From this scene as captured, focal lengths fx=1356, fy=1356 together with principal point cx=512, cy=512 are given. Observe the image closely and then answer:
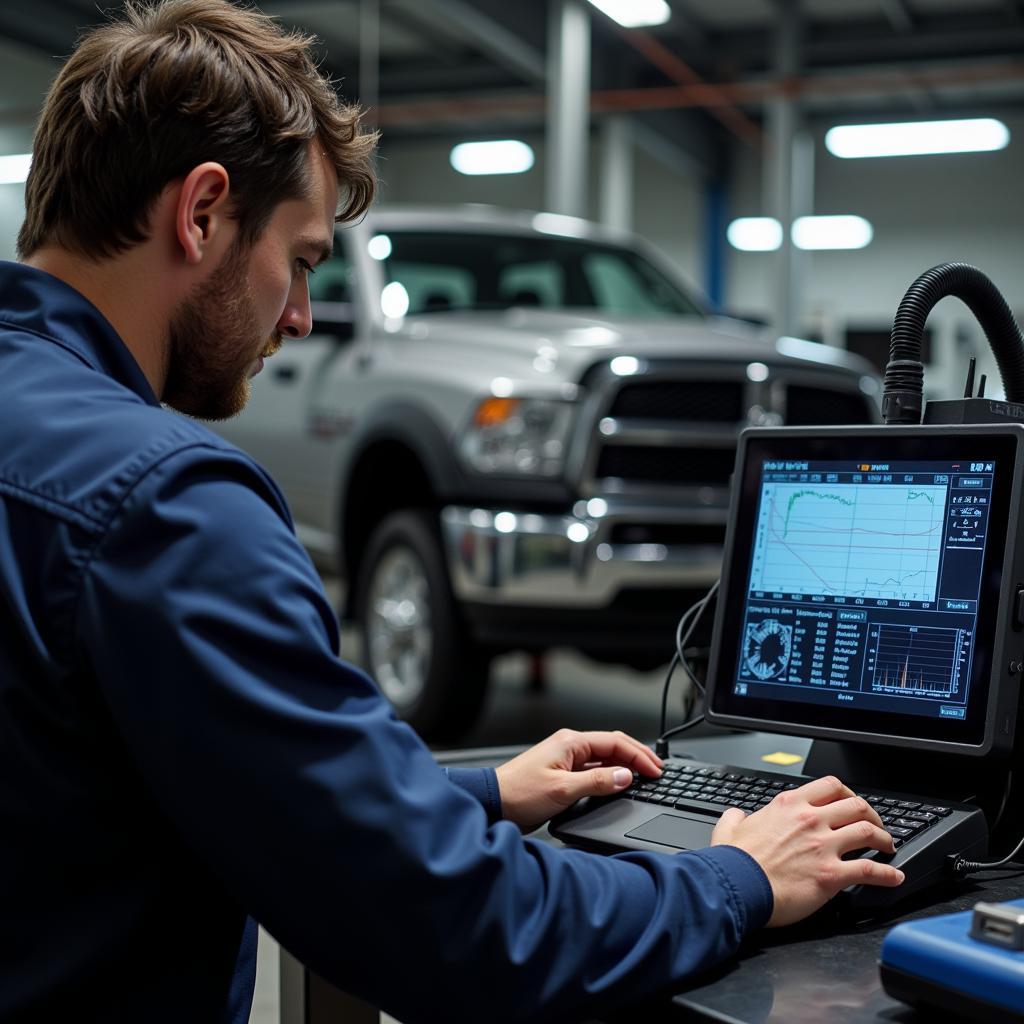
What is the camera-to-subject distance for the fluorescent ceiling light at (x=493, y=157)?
55.7 ft

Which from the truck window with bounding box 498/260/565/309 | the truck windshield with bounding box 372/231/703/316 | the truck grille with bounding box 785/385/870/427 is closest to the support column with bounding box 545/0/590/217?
the truck windshield with bounding box 372/231/703/316

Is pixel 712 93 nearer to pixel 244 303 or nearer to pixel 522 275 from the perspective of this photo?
pixel 522 275

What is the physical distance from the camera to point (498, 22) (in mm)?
10523

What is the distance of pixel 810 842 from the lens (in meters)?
1.19

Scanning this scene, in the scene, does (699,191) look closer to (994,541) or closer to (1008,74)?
(1008,74)

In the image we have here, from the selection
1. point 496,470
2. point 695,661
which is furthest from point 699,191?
point 695,661

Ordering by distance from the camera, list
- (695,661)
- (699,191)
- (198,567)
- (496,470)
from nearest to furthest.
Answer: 1. (198,567)
2. (695,661)
3. (496,470)
4. (699,191)

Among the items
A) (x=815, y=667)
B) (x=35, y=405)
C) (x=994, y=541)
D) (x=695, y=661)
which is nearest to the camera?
(x=35, y=405)

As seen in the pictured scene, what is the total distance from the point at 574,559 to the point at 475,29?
25.3 ft

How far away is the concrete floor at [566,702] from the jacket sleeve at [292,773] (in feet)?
10.1

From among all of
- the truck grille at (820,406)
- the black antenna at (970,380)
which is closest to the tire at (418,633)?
the truck grille at (820,406)

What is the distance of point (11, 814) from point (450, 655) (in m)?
3.39

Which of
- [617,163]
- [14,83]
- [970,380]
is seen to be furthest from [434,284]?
[617,163]

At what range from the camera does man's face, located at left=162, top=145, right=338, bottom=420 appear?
122 centimetres
